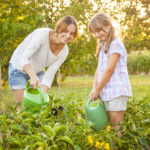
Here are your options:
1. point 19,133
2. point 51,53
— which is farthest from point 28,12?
point 19,133

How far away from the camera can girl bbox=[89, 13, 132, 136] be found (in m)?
1.97

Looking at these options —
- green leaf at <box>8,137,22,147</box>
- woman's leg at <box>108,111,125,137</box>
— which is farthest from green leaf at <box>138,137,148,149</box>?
green leaf at <box>8,137,22,147</box>

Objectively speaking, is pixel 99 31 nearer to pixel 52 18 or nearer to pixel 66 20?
pixel 66 20

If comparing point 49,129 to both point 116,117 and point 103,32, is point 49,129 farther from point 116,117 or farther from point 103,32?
point 103,32

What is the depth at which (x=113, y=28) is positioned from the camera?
6.76 feet

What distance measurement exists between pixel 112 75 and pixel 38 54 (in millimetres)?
658

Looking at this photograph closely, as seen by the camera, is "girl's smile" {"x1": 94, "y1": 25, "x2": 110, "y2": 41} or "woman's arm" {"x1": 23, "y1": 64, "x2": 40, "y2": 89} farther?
"girl's smile" {"x1": 94, "y1": 25, "x2": 110, "y2": 41}

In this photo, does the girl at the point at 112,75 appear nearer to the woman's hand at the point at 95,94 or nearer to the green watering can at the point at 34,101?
the woman's hand at the point at 95,94

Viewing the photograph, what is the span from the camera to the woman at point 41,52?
6.70 ft

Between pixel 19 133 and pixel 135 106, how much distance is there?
1.26 meters

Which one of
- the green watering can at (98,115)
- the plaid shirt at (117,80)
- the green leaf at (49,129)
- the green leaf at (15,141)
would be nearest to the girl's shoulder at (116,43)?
the plaid shirt at (117,80)

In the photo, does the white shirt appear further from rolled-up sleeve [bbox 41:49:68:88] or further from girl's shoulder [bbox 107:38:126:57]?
girl's shoulder [bbox 107:38:126:57]

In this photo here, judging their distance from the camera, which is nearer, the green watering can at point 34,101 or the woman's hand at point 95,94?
the green watering can at point 34,101

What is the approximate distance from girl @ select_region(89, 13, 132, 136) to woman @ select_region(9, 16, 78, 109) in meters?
0.22
